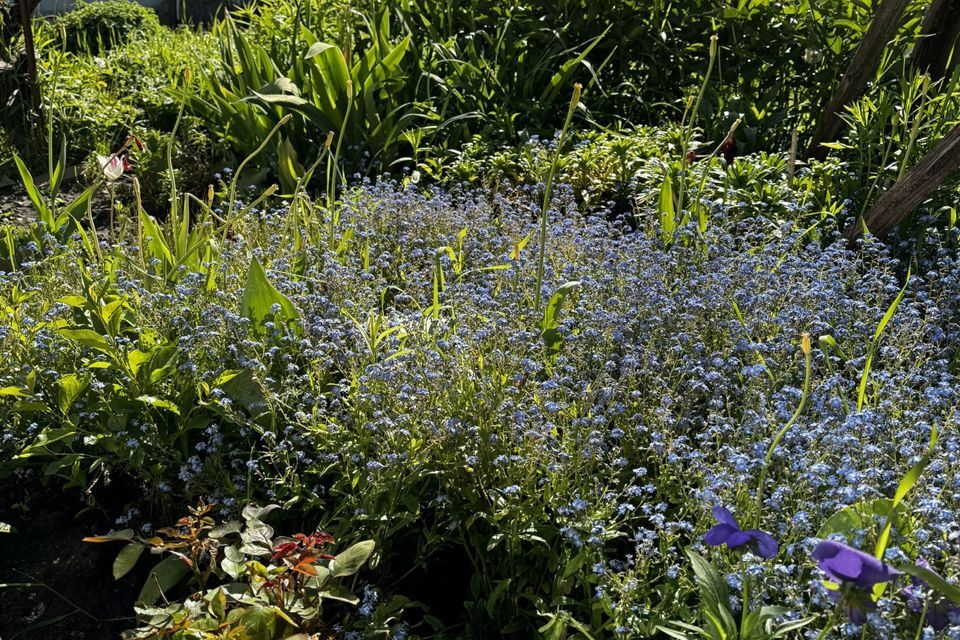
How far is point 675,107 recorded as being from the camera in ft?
16.1

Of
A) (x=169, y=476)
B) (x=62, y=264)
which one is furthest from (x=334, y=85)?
(x=169, y=476)

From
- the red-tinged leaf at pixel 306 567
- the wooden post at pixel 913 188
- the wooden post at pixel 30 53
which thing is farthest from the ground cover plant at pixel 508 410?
the wooden post at pixel 30 53

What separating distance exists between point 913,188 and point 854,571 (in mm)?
2386

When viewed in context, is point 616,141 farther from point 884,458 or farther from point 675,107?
point 884,458

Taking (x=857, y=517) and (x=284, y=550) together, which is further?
(x=284, y=550)

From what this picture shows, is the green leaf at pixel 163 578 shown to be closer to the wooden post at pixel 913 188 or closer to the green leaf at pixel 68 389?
the green leaf at pixel 68 389

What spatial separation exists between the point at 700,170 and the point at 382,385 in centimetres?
208

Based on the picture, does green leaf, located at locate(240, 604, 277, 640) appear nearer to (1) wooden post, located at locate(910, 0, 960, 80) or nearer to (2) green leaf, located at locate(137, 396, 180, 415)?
(2) green leaf, located at locate(137, 396, 180, 415)

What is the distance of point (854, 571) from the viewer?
1608 millimetres

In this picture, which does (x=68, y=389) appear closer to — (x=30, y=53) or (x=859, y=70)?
(x=30, y=53)

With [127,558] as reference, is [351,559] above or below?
above

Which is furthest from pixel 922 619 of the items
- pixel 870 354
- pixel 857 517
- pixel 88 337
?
pixel 88 337

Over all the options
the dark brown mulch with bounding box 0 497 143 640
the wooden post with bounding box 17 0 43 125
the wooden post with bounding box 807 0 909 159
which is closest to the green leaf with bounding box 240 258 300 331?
the dark brown mulch with bounding box 0 497 143 640

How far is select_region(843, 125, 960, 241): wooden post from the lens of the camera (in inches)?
137
